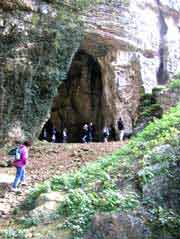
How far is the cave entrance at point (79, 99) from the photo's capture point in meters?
25.0

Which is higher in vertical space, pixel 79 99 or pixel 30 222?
pixel 79 99

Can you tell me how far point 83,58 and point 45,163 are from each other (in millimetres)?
12733

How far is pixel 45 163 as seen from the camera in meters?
13.1

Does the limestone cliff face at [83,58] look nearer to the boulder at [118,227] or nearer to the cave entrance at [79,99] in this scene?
the cave entrance at [79,99]

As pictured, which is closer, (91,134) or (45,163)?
(45,163)

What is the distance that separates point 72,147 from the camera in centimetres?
1530

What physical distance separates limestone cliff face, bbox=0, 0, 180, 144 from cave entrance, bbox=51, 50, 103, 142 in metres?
0.06

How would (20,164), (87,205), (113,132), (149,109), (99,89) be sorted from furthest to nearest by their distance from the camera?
(99,89)
(113,132)
(149,109)
(20,164)
(87,205)

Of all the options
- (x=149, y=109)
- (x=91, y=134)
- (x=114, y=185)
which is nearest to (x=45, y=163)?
(x=114, y=185)

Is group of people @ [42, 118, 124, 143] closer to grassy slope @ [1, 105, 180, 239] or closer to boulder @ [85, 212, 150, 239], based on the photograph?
grassy slope @ [1, 105, 180, 239]

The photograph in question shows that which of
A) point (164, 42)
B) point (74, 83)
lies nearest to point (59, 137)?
point (74, 83)

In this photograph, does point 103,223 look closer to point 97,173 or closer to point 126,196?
point 126,196

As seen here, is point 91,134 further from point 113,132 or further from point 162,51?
point 162,51

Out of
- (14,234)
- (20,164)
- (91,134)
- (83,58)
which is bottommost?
(14,234)
